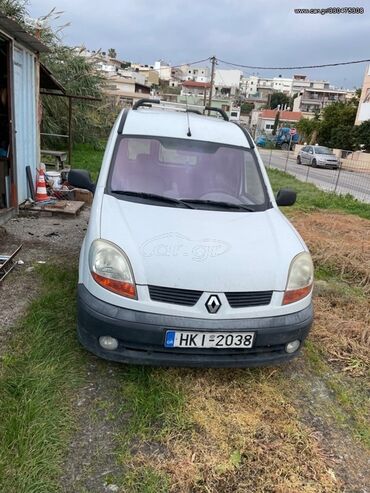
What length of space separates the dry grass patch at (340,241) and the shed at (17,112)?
5091 mm

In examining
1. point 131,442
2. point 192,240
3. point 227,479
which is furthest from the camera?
point 192,240

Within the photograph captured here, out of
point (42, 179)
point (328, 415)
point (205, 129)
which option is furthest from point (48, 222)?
point (328, 415)

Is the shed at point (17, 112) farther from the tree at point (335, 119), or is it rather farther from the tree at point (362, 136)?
the tree at point (335, 119)

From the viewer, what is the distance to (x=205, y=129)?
4.02 m

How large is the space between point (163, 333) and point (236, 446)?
0.80 meters

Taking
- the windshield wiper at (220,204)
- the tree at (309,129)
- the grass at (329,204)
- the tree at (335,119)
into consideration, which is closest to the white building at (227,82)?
the tree at (309,129)

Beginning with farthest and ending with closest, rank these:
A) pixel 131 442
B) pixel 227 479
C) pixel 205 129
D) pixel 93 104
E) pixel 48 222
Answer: pixel 93 104 → pixel 48 222 → pixel 205 129 → pixel 131 442 → pixel 227 479

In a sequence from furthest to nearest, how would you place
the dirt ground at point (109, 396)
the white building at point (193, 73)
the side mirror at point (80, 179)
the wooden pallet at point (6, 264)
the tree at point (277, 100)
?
the white building at point (193, 73)
the tree at point (277, 100)
the wooden pallet at point (6, 264)
the side mirror at point (80, 179)
the dirt ground at point (109, 396)

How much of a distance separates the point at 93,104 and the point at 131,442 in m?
18.4

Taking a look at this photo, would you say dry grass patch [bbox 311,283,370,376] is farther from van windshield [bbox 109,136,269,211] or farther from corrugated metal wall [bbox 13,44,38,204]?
corrugated metal wall [bbox 13,44,38,204]

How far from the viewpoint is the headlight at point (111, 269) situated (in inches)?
101

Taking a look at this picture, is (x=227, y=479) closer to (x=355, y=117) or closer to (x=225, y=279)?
(x=225, y=279)

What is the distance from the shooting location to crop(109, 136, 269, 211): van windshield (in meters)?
3.45

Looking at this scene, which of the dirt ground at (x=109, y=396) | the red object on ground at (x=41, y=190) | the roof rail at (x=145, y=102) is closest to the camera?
the dirt ground at (x=109, y=396)
